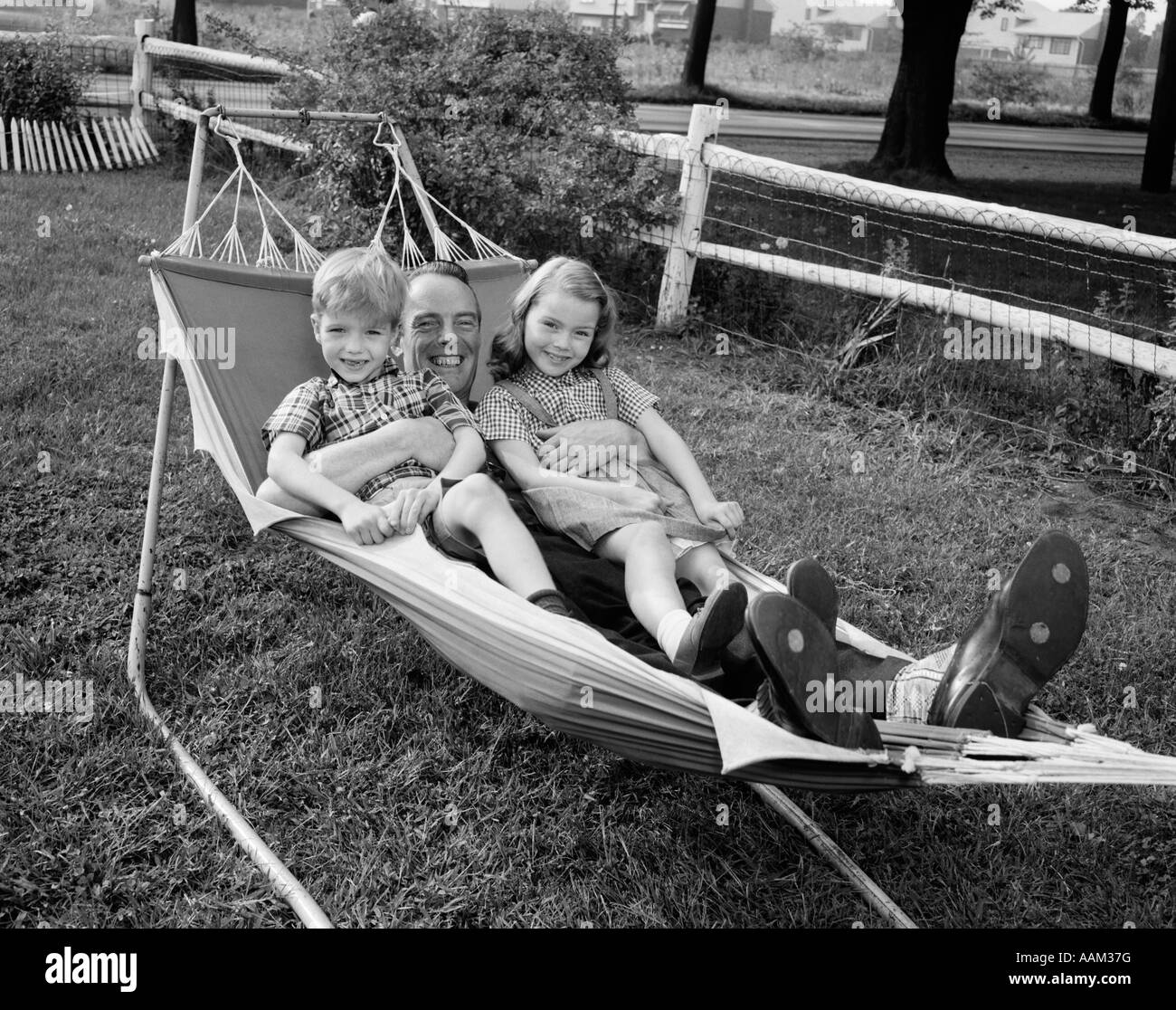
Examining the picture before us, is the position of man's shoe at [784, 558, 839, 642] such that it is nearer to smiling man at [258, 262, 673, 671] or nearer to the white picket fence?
smiling man at [258, 262, 673, 671]

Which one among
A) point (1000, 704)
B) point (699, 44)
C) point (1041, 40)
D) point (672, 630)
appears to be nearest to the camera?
point (1000, 704)

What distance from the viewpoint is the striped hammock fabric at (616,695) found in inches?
70.7

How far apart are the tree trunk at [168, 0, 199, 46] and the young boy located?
41.5 feet

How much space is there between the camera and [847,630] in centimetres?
239

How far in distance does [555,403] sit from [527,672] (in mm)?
1049

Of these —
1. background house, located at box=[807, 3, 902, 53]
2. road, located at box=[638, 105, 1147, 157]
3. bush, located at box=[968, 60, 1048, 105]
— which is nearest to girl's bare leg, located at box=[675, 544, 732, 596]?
road, located at box=[638, 105, 1147, 157]

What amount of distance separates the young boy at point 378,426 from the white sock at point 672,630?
A: 0.26 metres

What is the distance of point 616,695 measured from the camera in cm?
192

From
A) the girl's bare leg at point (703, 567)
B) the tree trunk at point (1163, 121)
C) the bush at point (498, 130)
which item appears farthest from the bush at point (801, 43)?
the girl's bare leg at point (703, 567)

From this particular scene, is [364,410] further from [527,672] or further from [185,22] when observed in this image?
[185,22]

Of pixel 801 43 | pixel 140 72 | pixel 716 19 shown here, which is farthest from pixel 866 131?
pixel 716 19

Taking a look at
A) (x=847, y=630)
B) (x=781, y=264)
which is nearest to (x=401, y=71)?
(x=781, y=264)

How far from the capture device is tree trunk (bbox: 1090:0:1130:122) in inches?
627
